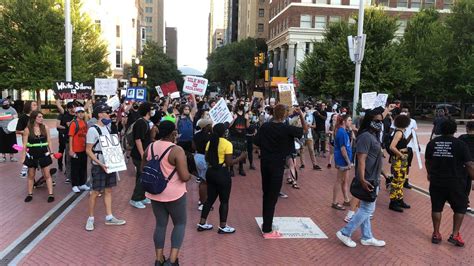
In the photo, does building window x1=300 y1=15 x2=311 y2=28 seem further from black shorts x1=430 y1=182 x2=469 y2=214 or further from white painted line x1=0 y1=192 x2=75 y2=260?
black shorts x1=430 y1=182 x2=469 y2=214

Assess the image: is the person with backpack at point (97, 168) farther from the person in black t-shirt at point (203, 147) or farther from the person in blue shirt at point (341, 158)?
the person in blue shirt at point (341, 158)

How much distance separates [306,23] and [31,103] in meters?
50.0

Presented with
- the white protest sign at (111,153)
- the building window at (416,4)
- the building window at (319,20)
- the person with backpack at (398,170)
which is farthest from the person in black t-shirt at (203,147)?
the building window at (416,4)

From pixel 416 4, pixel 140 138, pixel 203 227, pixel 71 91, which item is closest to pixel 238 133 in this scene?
pixel 140 138

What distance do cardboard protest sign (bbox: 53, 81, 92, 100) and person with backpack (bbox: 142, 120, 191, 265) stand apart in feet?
32.2

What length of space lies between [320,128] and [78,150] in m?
8.60

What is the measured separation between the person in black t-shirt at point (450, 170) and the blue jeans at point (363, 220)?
3.46 ft

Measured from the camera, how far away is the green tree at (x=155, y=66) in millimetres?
59062

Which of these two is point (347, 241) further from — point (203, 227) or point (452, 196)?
point (203, 227)

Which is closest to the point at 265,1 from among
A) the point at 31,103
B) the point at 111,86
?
the point at 111,86

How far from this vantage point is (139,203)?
7.86m

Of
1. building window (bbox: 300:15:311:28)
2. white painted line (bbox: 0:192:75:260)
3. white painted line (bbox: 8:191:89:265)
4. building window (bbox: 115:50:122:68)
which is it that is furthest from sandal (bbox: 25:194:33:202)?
building window (bbox: 115:50:122:68)

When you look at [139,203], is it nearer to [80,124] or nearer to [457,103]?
[80,124]

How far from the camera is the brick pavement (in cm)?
554
